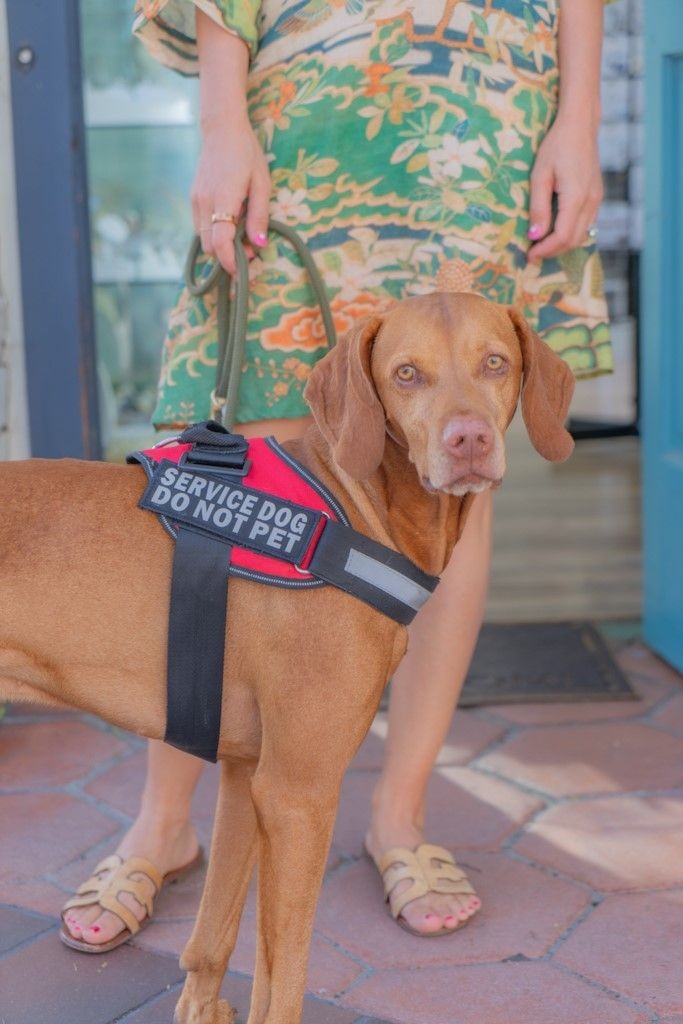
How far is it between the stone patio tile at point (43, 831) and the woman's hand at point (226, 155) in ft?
4.50

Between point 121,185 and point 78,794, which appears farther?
point 121,185

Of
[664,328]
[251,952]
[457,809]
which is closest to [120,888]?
[251,952]

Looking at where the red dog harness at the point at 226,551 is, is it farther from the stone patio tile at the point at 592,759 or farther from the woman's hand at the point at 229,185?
the stone patio tile at the point at 592,759

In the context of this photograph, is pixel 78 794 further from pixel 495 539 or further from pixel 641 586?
pixel 495 539

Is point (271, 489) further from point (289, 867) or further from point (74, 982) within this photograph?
point (74, 982)

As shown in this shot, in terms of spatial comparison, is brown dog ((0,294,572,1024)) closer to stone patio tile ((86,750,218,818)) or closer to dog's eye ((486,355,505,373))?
dog's eye ((486,355,505,373))

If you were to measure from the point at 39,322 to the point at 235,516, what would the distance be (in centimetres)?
213

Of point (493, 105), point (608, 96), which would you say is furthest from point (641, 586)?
point (608, 96)

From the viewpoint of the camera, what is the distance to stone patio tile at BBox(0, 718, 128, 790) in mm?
3176

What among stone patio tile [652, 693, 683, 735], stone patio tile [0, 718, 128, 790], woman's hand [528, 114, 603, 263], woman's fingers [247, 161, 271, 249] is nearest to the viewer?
woman's fingers [247, 161, 271, 249]

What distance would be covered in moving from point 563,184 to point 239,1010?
1640mm

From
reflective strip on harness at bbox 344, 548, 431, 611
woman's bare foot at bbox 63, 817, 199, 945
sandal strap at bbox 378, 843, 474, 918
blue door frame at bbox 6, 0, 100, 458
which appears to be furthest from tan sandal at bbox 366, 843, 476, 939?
blue door frame at bbox 6, 0, 100, 458

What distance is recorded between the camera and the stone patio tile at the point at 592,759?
3.07 metres

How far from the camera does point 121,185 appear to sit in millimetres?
5180
